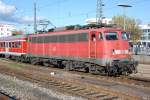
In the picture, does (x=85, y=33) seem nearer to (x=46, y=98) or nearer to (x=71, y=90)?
(x=71, y=90)

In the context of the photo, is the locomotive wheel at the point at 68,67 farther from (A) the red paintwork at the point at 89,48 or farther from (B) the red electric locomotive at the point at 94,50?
(A) the red paintwork at the point at 89,48

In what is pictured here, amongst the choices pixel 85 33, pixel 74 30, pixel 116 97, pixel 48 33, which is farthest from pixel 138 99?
pixel 48 33

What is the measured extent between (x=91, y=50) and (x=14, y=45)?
19180 mm

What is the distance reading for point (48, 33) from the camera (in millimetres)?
28297

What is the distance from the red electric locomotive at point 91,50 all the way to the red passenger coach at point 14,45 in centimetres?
678

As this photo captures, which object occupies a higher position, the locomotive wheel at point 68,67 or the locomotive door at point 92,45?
the locomotive door at point 92,45

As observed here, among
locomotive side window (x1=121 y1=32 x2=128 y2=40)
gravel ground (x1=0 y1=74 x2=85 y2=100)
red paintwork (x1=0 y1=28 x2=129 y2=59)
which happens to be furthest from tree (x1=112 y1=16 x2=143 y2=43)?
gravel ground (x1=0 y1=74 x2=85 y2=100)

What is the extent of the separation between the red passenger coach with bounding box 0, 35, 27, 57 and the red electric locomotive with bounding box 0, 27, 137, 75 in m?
6.78

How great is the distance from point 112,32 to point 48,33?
9125mm

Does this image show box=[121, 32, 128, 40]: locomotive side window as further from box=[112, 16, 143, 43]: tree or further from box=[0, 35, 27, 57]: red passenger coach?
box=[112, 16, 143, 43]: tree

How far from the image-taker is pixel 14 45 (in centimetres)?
3850

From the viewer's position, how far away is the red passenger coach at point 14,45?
34.7 metres

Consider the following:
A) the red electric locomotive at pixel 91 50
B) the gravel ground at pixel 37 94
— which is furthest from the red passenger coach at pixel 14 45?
the gravel ground at pixel 37 94

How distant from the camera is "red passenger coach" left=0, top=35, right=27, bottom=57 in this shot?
114ft
